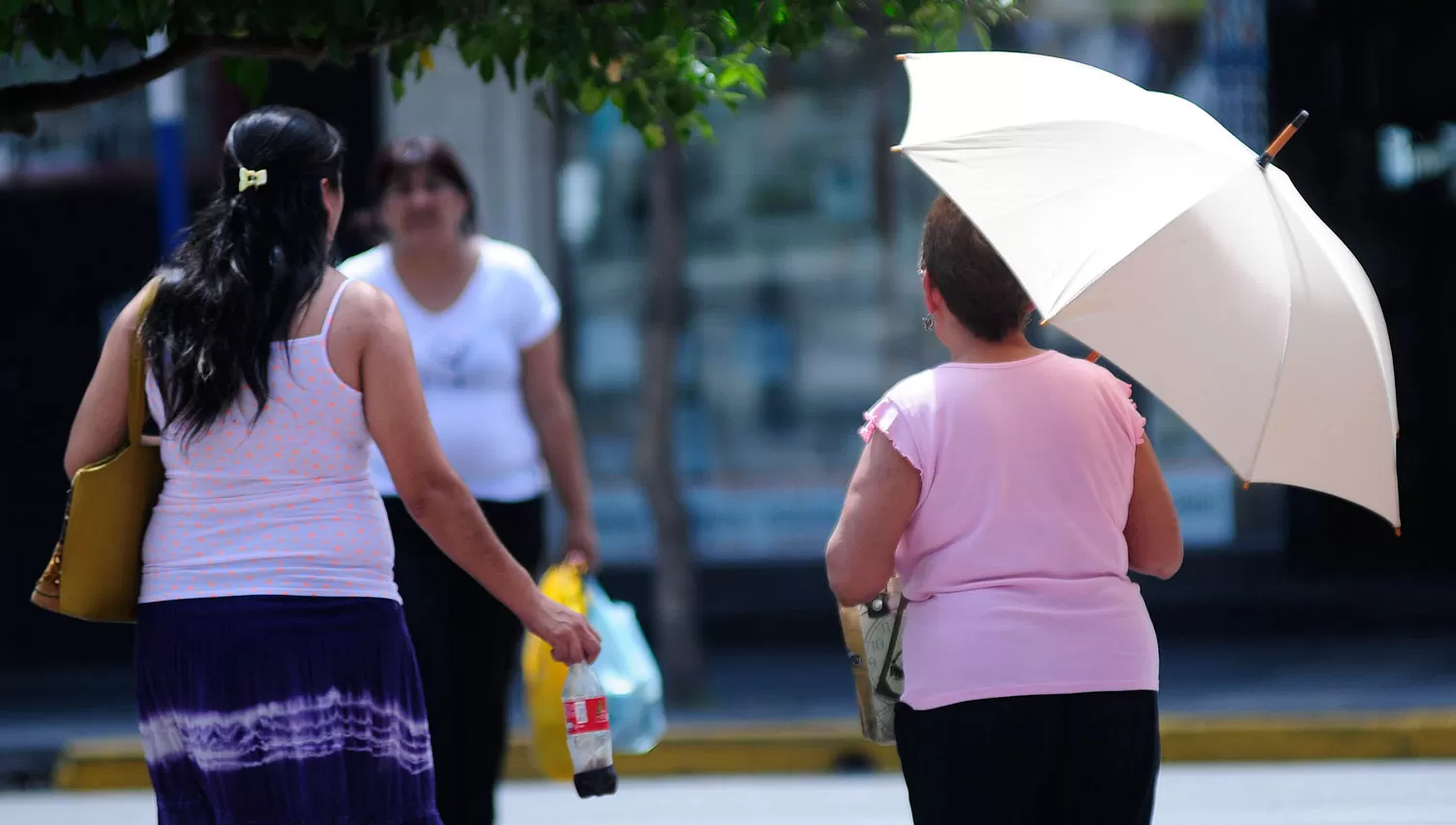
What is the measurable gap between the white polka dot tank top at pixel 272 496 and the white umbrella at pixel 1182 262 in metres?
1.07

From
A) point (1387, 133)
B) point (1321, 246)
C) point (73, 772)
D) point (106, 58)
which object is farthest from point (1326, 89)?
point (1321, 246)

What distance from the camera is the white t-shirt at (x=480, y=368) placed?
502 cm

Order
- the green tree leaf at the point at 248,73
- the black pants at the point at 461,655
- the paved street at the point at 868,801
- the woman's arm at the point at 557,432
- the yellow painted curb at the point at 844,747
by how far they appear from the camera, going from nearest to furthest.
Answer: the green tree leaf at the point at 248,73, the black pants at the point at 461,655, the woman's arm at the point at 557,432, the paved street at the point at 868,801, the yellow painted curb at the point at 844,747

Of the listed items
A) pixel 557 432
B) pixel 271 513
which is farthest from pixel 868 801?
pixel 271 513

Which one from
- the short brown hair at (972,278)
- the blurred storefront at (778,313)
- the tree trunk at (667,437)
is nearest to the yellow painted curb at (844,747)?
the tree trunk at (667,437)

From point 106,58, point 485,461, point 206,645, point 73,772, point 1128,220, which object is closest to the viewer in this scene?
point 1128,220

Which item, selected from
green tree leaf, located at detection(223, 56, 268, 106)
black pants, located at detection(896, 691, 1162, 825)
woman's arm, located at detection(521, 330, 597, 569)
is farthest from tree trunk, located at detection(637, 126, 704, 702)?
black pants, located at detection(896, 691, 1162, 825)

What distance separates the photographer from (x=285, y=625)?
10.8 ft

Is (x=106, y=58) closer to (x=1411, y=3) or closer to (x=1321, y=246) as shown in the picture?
(x=1411, y=3)

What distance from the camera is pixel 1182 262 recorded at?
9.76 feet

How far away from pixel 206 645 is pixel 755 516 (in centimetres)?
853

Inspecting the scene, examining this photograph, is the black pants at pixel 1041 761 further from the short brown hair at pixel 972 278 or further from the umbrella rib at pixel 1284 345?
the short brown hair at pixel 972 278

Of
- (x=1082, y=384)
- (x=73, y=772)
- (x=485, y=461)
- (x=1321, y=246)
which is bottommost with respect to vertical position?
(x=73, y=772)

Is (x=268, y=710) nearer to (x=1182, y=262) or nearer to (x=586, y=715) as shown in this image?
(x=586, y=715)
